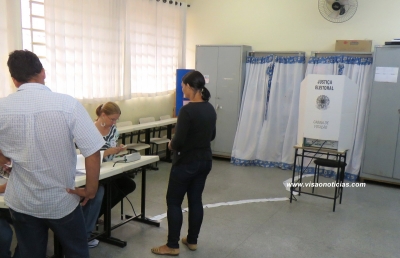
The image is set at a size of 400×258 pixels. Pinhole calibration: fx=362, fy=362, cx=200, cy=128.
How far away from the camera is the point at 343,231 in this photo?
3.60 m

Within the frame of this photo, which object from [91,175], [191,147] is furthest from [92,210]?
[91,175]

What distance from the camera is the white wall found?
539cm

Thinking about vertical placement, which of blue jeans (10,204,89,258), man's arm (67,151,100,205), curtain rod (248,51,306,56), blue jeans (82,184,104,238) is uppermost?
curtain rod (248,51,306,56)

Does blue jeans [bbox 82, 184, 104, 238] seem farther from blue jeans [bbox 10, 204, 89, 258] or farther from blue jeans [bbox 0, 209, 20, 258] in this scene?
blue jeans [bbox 10, 204, 89, 258]

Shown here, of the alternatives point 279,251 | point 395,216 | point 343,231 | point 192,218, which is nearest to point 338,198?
point 395,216

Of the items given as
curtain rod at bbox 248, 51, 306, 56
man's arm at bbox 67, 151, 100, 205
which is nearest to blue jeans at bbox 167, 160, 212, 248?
man's arm at bbox 67, 151, 100, 205

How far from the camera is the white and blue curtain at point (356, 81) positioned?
17.4ft

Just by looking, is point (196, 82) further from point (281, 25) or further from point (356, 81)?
point (281, 25)

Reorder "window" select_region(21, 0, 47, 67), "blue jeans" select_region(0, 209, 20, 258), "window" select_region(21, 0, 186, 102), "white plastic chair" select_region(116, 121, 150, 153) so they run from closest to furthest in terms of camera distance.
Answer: "blue jeans" select_region(0, 209, 20, 258) → "window" select_region(21, 0, 47, 67) → "window" select_region(21, 0, 186, 102) → "white plastic chair" select_region(116, 121, 150, 153)

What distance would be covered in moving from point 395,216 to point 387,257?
3.72 ft

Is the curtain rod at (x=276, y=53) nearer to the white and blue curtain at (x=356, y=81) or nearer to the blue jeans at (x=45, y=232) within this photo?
the white and blue curtain at (x=356, y=81)

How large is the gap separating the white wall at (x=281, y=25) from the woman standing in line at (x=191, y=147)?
3.78 m

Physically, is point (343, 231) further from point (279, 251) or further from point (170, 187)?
point (170, 187)

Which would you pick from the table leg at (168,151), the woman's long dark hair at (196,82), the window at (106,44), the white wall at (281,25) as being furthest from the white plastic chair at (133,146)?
the woman's long dark hair at (196,82)
